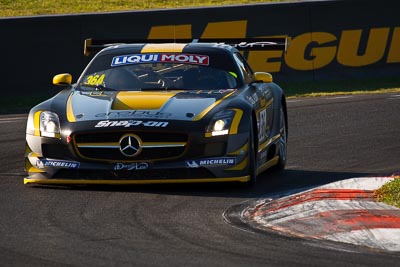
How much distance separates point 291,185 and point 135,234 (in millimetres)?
3010

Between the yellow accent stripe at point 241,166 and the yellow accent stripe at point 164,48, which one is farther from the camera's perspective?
the yellow accent stripe at point 164,48

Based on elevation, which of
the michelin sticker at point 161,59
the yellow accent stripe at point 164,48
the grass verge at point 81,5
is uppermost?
the yellow accent stripe at point 164,48

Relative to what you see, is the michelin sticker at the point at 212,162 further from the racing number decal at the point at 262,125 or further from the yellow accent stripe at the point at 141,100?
the racing number decal at the point at 262,125

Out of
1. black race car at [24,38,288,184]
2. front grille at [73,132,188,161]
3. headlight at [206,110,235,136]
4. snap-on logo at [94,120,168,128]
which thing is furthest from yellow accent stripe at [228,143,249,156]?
snap-on logo at [94,120,168,128]

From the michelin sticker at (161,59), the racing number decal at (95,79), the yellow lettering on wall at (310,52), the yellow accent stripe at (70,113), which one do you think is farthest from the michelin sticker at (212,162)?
the yellow lettering on wall at (310,52)

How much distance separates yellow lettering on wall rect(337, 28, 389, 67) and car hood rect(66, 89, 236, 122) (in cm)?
1035

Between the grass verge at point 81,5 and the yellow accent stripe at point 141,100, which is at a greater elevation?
the yellow accent stripe at point 141,100

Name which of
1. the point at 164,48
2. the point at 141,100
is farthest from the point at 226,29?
the point at 141,100

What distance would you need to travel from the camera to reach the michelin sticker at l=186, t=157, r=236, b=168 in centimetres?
1023

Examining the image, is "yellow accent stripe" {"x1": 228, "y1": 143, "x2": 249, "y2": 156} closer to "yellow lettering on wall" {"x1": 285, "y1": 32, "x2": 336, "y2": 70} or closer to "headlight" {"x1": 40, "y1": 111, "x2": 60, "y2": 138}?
"headlight" {"x1": 40, "y1": 111, "x2": 60, "y2": 138}

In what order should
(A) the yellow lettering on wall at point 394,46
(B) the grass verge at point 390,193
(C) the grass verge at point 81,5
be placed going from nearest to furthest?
(B) the grass verge at point 390,193, (A) the yellow lettering on wall at point 394,46, (C) the grass verge at point 81,5

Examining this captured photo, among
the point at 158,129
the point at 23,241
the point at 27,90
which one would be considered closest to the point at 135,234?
the point at 23,241

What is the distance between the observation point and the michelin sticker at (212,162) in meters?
10.2

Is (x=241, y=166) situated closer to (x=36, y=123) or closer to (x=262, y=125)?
(x=262, y=125)
